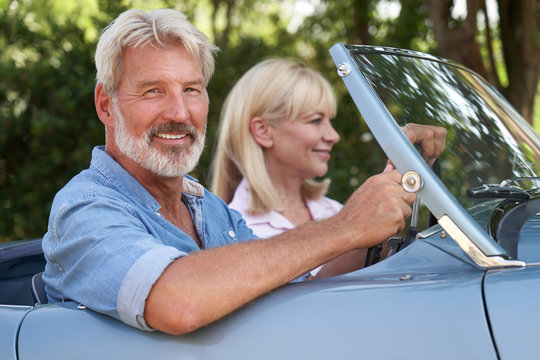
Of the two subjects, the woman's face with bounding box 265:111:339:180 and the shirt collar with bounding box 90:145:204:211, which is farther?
the woman's face with bounding box 265:111:339:180

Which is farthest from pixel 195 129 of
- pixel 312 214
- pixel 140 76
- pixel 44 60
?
pixel 44 60

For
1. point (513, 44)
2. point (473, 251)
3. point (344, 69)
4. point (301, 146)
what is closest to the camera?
point (473, 251)

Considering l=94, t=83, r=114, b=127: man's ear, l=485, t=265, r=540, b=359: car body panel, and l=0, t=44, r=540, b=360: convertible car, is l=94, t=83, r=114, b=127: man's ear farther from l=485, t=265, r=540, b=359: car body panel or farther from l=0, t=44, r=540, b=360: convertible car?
l=485, t=265, r=540, b=359: car body panel

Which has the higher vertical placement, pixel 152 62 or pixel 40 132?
pixel 152 62

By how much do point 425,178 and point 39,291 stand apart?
1230 mm

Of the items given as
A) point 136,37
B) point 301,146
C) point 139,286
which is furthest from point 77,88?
point 139,286

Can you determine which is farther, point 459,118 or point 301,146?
point 301,146

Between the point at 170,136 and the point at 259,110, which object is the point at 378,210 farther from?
the point at 259,110

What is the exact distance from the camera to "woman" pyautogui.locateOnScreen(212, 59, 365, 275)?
3471mm

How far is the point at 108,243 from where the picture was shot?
1.58 meters

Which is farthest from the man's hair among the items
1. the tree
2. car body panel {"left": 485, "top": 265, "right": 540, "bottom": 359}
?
the tree

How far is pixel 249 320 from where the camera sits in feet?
4.80

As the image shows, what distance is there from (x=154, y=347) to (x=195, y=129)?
899mm

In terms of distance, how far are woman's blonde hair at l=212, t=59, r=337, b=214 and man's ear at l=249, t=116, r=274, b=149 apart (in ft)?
0.06
